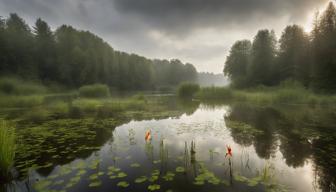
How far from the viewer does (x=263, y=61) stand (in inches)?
1387

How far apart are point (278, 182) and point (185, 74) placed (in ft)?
334

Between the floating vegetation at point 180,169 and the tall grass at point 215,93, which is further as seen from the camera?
the tall grass at point 215,93

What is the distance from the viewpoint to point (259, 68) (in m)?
35.2

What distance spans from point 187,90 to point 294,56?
21401mm

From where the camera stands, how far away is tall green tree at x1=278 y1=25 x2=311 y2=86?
1100 inches

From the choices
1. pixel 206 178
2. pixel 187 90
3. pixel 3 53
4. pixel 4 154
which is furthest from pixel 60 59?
pixel 206 178

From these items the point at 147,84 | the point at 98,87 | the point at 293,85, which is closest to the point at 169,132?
the point at 98,87

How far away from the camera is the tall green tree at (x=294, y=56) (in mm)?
27928

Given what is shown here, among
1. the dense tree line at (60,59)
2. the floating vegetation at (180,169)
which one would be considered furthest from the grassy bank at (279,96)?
the dense tree line at (60,59)

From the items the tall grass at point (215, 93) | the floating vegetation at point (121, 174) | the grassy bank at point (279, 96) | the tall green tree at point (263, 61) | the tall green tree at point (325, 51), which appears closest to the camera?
the floating vegetation at point (121, 174)

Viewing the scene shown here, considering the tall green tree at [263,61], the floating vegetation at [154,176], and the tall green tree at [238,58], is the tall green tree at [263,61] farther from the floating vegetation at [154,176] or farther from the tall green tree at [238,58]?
the floating vegetation at [154,176]

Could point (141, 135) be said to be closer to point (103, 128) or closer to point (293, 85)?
point (103, 128)

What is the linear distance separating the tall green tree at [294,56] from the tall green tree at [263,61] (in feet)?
5.62

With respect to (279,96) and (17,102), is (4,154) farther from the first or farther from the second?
(279,96)
